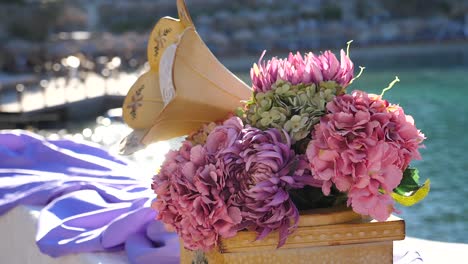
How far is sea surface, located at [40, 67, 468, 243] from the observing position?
7.54 meters

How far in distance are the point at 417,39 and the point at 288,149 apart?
25.5 m

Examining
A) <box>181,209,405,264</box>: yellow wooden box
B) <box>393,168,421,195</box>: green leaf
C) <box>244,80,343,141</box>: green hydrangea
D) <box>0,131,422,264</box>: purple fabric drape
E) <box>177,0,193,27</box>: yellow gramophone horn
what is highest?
<box>177,0,193,27</box>: yellow gramophone horn

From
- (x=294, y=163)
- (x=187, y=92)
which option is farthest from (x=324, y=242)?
(x=187, y=92)

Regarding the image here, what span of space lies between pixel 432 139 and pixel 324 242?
11.1m

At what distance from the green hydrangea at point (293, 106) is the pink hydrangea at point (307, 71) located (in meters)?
0.02

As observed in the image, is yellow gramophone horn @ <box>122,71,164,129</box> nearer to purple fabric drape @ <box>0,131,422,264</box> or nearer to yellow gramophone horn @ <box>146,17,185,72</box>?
yellow gramophone horn @ <box>146,17,185,72</box>

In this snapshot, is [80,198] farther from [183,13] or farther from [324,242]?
[324,242]

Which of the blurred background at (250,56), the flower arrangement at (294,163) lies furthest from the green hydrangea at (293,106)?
the blurred background at (250,56)

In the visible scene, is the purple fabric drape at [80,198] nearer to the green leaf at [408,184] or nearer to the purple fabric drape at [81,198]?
the purple fabric drape at [81,198]

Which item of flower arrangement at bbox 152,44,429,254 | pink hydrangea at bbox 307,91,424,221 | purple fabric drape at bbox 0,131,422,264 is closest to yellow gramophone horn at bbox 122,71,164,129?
flower arrangement at bbox 152,44,429,254

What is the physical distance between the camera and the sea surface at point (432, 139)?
24.7 ft

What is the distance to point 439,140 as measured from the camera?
495 inches

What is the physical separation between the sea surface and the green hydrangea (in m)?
0.42

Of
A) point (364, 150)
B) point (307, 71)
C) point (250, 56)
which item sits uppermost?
point (307, 71)
